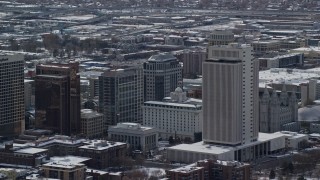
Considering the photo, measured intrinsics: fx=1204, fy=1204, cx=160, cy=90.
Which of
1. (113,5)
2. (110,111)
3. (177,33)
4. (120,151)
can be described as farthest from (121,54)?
(113,5)

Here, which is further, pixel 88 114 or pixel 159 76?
pixel 159 76

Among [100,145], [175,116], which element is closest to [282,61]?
[175,116]

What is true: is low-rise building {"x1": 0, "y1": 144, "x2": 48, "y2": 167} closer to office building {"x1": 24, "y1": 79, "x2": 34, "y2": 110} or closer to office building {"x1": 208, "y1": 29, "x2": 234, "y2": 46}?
office building {"x1": 24, "y1": 79, "x2": 34, "y2": 110}

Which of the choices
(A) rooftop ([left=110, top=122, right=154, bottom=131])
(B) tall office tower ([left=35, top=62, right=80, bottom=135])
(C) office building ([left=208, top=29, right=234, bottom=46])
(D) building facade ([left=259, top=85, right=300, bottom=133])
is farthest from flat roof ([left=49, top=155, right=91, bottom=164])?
(C) office building ([left=208, top=29, right=234, bottom=46])

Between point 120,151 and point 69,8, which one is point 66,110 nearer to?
point 120,151

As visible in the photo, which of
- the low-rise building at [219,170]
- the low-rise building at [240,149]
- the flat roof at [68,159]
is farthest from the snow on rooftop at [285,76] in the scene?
the low-rise building at [219,170]

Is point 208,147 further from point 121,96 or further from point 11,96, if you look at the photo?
point 11,96
